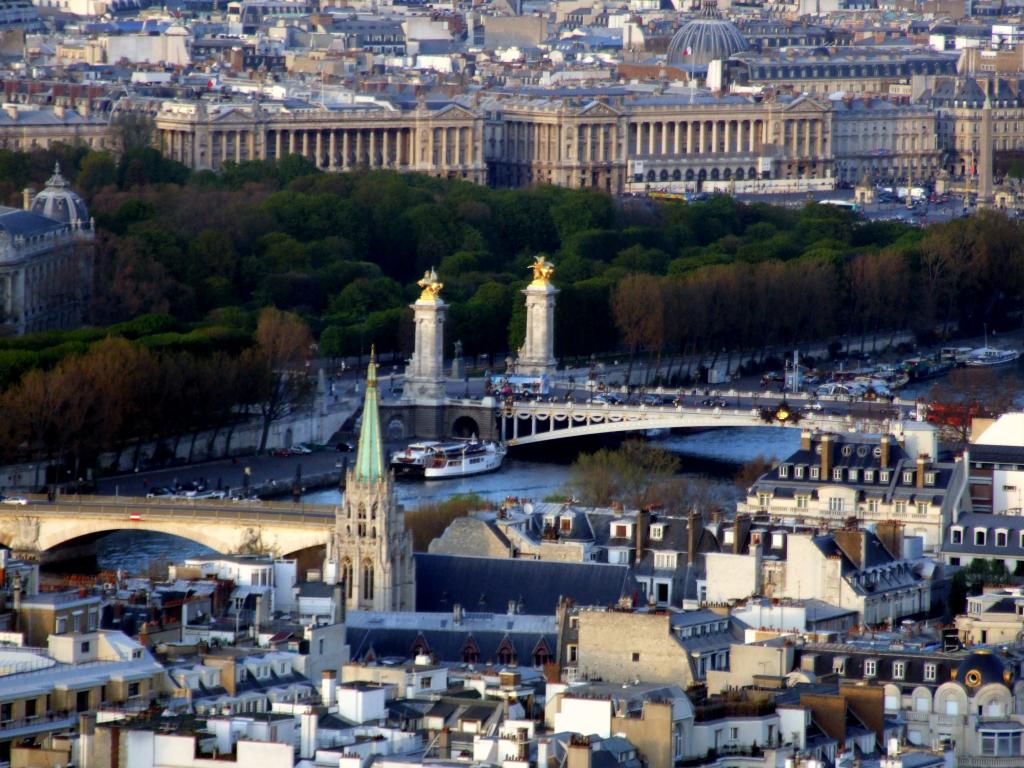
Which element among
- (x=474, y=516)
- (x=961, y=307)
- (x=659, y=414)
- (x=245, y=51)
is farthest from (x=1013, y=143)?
(x=474, y=516)

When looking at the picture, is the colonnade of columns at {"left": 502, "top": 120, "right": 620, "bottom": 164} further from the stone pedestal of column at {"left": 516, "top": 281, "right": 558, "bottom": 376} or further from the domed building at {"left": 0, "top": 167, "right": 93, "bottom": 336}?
the stone pedestal of column at {"left": 516, "top": 281, "right": 558, "bottom": 376}

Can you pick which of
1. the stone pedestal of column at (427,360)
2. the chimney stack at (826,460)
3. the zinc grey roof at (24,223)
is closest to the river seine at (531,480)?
the stone pedestal of column at (427,360)

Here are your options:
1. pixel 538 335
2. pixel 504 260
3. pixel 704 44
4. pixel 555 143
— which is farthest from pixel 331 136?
pixel 538 335

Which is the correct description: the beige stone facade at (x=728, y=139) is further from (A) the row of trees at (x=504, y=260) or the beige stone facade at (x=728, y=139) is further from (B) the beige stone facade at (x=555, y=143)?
(A) the row of trees at (x=504, y=260)

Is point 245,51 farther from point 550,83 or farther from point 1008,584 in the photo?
point 1008,584

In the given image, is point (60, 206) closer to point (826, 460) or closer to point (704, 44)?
point (826, 460)
